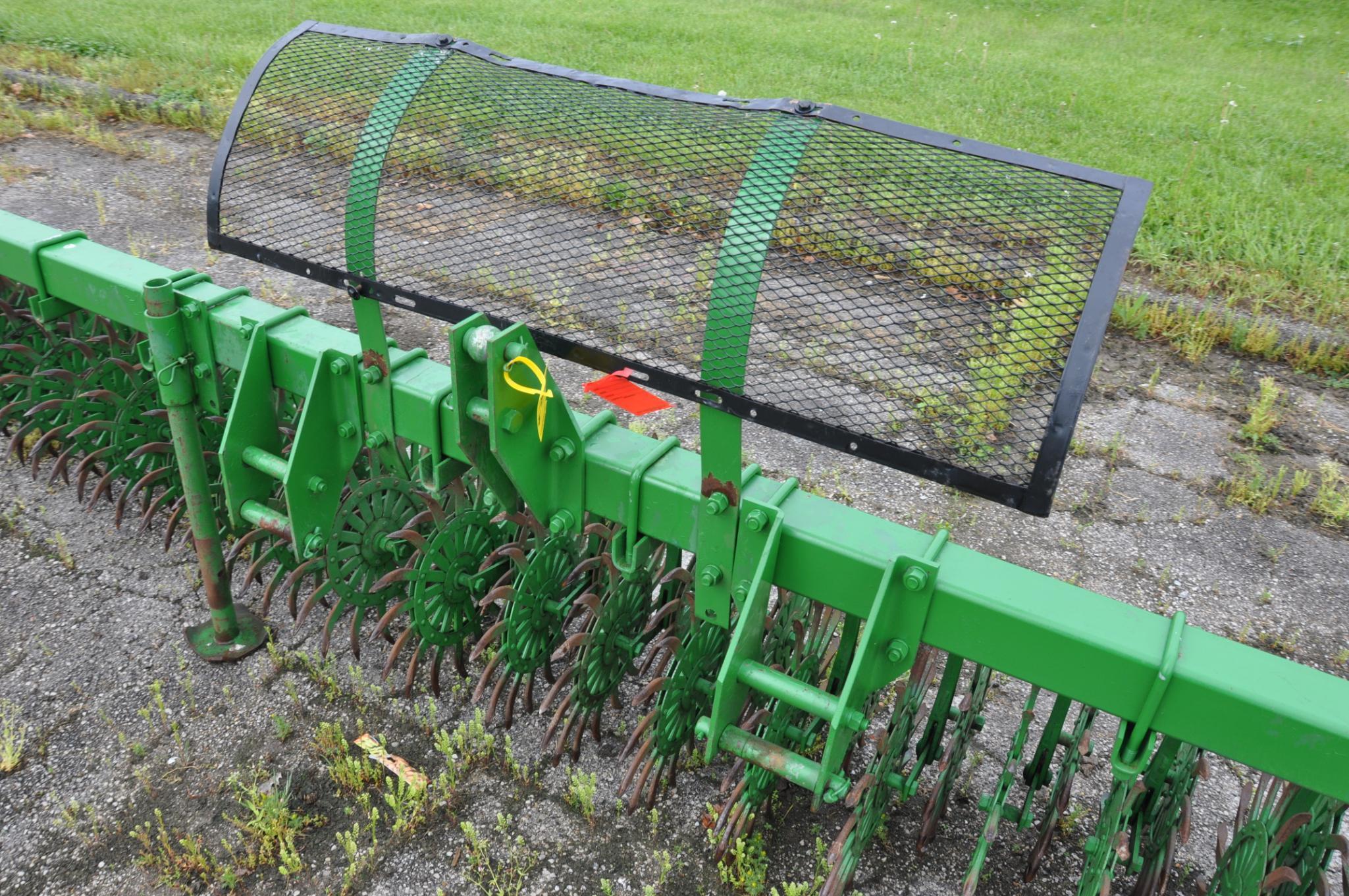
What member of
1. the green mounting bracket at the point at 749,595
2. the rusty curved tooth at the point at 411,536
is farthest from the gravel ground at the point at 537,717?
the green mounting bracket at the point at 749,595

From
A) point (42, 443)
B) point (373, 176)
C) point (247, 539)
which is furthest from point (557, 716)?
point (42, 443)

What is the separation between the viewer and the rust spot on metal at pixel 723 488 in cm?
206

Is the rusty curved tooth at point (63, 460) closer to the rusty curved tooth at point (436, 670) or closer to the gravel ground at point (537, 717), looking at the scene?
the gravel ground at point (537, 717)

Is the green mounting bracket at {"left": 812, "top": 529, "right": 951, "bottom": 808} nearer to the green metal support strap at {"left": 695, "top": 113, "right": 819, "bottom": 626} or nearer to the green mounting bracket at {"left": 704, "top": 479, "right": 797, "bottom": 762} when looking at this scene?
the green mounting bracket at {"left": 704, "top": 479, "right": 797, "bottom": 762}

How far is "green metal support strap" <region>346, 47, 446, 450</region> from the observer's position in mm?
2229

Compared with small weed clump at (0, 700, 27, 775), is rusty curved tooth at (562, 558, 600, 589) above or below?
above

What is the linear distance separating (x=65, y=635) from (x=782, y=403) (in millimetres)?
2418

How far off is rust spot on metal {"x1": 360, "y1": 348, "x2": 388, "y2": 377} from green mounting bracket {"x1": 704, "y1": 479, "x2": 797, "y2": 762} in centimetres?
93

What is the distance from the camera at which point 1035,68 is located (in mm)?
9242

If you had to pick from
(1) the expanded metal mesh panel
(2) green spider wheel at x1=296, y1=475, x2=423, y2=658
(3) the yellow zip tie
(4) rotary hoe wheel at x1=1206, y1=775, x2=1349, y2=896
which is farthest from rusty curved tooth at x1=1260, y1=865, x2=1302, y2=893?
(2) green spider wheel at x1=296, y1=475, x2=423, y2=658

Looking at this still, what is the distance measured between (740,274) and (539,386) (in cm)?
52

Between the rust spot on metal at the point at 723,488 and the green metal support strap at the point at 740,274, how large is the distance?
1 centimetres

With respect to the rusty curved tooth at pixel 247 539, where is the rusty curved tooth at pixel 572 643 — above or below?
above

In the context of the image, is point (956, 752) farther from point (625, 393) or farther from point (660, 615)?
point (625, 393)
